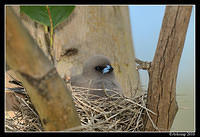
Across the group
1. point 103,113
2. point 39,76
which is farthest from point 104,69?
point 39,76

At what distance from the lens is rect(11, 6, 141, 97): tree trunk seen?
1491 mm

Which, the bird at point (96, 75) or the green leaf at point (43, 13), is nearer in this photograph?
the green leaf at point (43, 13)

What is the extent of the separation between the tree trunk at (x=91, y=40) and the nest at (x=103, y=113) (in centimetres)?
34

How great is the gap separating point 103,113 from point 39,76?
0.44 meters

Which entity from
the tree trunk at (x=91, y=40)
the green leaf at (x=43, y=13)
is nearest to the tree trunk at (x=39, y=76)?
the green leaf at (x=43, y=13)

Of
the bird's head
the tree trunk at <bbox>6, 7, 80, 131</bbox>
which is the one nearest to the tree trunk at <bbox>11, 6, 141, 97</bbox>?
the bird's head

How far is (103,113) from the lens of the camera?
39.2 inches

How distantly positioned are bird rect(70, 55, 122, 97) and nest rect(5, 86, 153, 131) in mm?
170

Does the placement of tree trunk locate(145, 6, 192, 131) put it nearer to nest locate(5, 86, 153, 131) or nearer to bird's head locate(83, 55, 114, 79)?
nest locate(5, 86, 153, 131)

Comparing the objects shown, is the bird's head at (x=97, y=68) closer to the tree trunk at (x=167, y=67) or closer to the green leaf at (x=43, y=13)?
the green leaf at (x=43, y=13)

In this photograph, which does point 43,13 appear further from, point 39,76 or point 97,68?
point 39,76

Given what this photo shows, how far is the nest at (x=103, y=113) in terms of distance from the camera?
1.02m

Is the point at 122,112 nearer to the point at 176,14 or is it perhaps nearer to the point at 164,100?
the point at 164,100

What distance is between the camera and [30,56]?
0.62 meters
